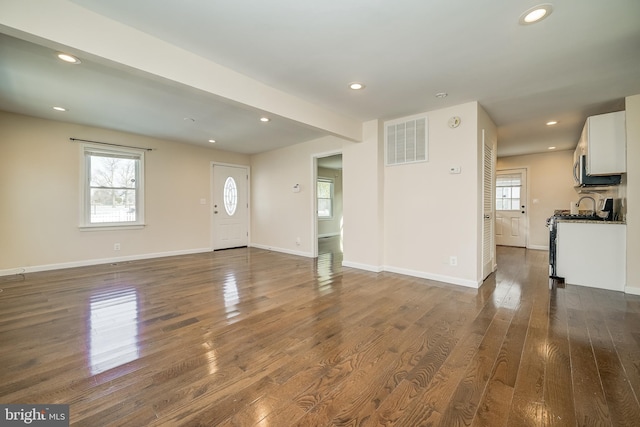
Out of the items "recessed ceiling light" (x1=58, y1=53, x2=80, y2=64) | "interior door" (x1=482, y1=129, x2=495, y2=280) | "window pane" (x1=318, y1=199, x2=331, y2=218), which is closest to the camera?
"recessed ceiling light" (x1=58, y1=53, x2=80, y2=64)

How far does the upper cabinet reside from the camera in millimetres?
3473

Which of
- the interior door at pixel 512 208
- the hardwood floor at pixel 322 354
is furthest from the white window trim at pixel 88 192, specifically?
the interior door at pixel 512 208

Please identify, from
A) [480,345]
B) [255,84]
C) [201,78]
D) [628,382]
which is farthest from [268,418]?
[255,84]

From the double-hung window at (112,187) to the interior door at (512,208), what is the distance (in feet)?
29.3

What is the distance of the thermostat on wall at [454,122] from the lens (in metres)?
3.72

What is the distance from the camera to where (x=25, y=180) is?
14.2 ft

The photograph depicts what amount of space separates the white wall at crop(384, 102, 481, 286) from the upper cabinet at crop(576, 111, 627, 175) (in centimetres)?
162

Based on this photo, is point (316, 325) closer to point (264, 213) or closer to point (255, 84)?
point (255, 84)

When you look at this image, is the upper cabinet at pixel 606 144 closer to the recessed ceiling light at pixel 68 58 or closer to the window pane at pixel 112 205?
the recessed ceiling light at pixel 68 58

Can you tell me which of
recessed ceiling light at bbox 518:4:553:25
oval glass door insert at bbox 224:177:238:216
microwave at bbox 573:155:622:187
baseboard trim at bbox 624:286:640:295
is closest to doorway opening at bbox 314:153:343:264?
oval glass door insert at bbox 224:177:238:216

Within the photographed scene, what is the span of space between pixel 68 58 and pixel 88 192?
3.31m

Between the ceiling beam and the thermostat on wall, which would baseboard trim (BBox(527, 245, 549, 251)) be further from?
the ceiling beam

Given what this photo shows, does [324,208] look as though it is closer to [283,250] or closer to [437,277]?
[283,250]

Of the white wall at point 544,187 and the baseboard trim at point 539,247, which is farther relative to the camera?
the baseboard trim at point 539,247
